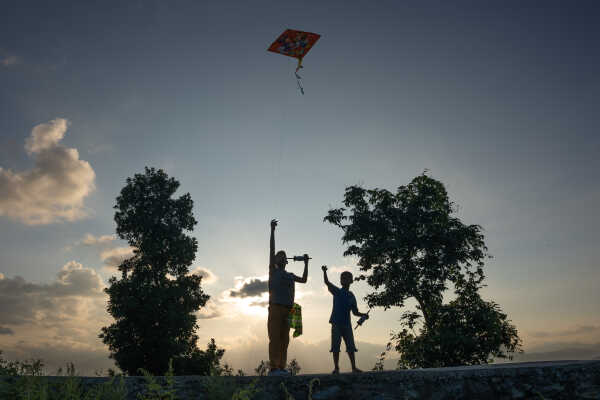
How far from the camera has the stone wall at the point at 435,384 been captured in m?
4.98

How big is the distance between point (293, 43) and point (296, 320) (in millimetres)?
9409

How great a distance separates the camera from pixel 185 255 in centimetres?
2259

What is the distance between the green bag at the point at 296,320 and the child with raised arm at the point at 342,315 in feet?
2.37

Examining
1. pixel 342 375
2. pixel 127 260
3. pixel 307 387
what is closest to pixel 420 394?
pixel 342 375

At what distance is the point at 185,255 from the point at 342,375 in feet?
61.3

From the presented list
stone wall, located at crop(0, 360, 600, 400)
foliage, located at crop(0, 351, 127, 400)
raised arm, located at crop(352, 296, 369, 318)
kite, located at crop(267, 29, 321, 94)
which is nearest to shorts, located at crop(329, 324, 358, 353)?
raised arm, located at crop(352, 296, 369, 318)

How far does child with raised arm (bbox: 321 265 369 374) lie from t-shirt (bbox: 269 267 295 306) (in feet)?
2.45

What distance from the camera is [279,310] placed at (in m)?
→ 7.56

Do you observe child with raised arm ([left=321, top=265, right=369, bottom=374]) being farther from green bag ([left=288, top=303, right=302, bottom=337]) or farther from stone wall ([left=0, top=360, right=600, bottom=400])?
stone wall ([left=0, top=360, right=600, bottom=400])

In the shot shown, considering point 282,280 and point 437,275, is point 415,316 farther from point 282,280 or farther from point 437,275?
point 282,280

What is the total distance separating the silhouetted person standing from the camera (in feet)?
24.3

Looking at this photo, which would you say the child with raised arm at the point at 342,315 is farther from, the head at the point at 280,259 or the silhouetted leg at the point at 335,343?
the head at the point at 280,259

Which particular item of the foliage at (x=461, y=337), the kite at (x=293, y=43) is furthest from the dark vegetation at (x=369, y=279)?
the kite at (x=293, y=43)

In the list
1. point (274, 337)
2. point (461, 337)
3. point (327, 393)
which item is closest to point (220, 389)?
point (327, 393)
